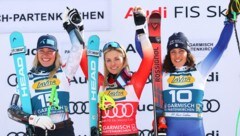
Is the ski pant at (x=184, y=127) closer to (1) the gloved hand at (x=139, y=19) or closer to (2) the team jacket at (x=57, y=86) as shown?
(1) the gloved hand at (x=139, y=19)

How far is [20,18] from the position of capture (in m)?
3.88

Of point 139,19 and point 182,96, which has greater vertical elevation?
point 139,19

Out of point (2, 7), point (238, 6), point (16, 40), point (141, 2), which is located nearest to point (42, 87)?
point (16, 40)

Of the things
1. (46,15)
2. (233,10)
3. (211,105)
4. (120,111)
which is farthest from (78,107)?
(233,10)

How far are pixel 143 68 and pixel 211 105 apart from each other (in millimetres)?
532

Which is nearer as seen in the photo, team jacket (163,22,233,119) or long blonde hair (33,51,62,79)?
team jacket (163,22,233,119)

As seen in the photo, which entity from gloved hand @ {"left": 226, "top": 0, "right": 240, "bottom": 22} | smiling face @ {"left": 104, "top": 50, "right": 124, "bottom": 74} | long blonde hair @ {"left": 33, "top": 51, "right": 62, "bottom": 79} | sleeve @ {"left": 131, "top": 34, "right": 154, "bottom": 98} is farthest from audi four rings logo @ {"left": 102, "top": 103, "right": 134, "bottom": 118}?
gloved hand @ {"left": 226, "top": 0, "right": 240, "bottom": 22}

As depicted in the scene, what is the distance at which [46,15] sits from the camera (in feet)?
12.7

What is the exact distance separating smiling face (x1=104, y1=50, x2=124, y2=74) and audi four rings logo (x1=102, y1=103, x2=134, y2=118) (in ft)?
0.77

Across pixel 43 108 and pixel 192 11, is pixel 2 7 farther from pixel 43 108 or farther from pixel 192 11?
pixel 192 11

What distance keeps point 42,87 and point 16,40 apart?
0.39 meters

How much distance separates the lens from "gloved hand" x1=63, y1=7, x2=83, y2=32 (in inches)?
150

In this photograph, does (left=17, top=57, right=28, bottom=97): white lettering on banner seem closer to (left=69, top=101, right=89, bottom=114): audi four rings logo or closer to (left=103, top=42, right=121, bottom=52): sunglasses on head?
(left=69, top=101, right=89, bottom=114): audi four rings logo

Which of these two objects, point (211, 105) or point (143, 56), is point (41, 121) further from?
point (211, 105)
